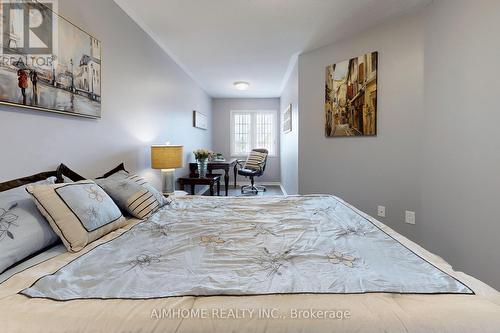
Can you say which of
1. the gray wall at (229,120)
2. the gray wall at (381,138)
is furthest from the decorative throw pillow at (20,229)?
the gray wall at (229,120)

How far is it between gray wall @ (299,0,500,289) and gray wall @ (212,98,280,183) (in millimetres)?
3429

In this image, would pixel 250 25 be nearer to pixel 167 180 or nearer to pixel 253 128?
pixel 167 180

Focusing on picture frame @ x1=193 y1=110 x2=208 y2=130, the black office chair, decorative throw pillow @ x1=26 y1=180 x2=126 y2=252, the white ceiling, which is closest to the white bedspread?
decorative throw pillow @ x1=26 y1=180 x2=126 y2=252

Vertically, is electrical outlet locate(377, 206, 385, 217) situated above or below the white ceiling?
below

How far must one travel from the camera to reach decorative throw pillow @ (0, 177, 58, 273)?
38.2 inches

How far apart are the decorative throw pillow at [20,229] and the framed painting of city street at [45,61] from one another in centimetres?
54

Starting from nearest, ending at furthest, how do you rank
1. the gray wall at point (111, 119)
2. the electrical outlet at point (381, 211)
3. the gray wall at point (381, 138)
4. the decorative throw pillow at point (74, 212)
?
1. the decorative throw pillow at point (74, 212)
2. the gray wall at point (111, 119)
3. the gray wall at point (381, 138)
4. the electrical outlet at point (381, 211)

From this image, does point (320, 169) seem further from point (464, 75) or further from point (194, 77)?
point (194, 77)

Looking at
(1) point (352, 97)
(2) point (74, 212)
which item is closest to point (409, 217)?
(1) point (352, 97)

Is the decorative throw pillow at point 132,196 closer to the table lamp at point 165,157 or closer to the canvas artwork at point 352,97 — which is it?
the table lamp at point 165,157

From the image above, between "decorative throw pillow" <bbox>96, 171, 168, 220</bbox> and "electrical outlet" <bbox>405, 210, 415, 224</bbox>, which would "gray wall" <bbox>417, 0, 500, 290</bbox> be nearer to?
"electrical outlet" <bbox>405, 210, 415, 224</bbox>

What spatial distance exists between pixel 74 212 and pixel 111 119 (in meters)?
1.31

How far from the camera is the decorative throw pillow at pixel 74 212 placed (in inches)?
45.4

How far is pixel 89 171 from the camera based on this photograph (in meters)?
2.00
